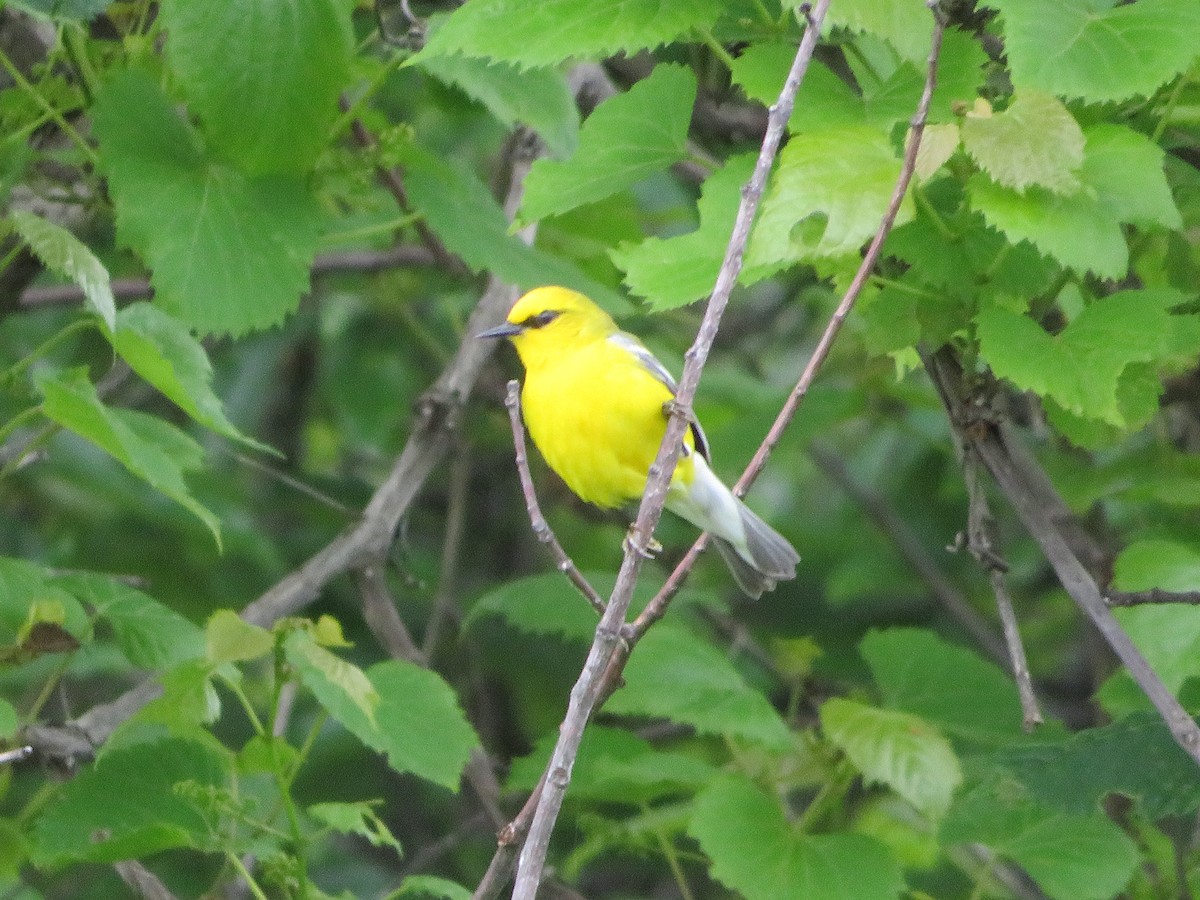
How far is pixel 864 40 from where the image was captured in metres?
2.86

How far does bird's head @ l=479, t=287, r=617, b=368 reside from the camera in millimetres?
3756

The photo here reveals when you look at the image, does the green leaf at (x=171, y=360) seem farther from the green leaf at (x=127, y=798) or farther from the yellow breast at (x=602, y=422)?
the yellow breast at (x=602, y=422)

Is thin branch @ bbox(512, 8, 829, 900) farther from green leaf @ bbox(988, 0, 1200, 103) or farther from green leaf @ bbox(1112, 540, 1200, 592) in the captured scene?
green leaf @ bbox(1112, 540, 1200, 592)

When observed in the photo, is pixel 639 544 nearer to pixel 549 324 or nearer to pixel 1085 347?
pixel 1085 347

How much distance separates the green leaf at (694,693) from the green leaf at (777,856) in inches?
6.6

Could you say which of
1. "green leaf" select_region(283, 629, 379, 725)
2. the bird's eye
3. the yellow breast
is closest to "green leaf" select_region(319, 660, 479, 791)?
"green leaf" select_region(283, 629, 379, 725)

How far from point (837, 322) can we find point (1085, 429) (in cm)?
104

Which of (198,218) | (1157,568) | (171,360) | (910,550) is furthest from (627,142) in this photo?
(910,550)

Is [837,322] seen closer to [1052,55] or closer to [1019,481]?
[1052,55]

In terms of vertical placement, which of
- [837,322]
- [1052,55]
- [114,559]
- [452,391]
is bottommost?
[114,559]

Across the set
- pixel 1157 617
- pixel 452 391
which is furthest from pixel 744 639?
pixel 1157 617

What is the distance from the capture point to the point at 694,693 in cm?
340

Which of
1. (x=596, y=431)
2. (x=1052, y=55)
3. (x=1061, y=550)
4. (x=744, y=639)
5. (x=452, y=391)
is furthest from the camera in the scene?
(x=744, y=639)

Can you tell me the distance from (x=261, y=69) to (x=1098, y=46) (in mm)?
1565
